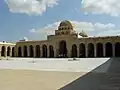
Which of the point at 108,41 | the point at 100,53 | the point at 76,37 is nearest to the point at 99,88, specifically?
the point at 108,41

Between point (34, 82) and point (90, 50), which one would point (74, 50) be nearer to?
point (90, 50)

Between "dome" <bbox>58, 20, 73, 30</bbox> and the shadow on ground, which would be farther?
"dome" <bbox>58, 20, 73, 30</bbox>

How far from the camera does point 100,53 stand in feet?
142

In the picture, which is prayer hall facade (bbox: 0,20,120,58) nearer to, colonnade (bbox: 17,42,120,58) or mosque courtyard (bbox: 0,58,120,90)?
colonnade (bbox: 17,42,120,58)

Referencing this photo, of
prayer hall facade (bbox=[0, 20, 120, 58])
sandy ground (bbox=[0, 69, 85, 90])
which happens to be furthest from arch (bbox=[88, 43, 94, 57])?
sandy ground (bbox=[0, 69, 85, 90])

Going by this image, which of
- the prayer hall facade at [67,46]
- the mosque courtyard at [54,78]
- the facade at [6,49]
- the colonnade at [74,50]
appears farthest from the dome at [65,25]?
the mosque courtyard at [54,78]

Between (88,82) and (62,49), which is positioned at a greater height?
(62,49)

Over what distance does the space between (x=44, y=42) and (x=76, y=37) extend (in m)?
7.60

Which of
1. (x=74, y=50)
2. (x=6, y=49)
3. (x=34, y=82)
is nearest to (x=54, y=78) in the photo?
(x=34, y=82)

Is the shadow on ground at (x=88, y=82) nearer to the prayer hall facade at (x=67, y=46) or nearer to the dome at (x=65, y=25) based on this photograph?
the prayer hall facade at (x=67, y=46)

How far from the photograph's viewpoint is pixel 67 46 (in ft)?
138

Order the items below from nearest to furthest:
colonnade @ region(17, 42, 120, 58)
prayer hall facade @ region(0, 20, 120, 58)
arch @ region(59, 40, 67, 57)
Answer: prayer hall facade @ region(0, 20, 120, 58)
colonnade @ region(17, 42, 120, 58)
arch @ region(59, 40, 67, 57)

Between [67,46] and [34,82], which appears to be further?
[67,46]

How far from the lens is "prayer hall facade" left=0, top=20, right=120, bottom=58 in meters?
38.9
